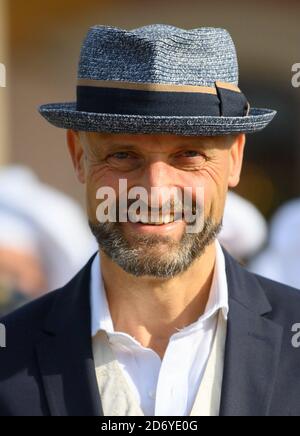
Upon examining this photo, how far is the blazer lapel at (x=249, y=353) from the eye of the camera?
8.93 ft

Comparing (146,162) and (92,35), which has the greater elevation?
(92,35)

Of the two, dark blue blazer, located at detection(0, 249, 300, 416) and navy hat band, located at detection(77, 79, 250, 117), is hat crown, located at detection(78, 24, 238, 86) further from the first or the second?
dark blue blazer, located at detection(0, 249, 300, 416)

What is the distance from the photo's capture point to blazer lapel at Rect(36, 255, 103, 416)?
9.00 feet

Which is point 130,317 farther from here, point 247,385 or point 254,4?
point 254,4

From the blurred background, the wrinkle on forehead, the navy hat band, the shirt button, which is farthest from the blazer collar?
the blurred background

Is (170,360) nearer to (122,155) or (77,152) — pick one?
(122,155)

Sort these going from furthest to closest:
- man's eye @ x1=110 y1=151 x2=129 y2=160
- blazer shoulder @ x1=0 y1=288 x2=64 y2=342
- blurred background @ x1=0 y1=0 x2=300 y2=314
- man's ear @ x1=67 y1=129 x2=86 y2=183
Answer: blurred background @ x1=0 y1=0 x2=300 y2=314 → man's ear @ x1=67 y1=129 x2=86 y2=183 → blazer shoulder @ x1=0 y1=288 x2=64 y2=342 → man's eye @ x1=110 y1=151 x2=129 y2=160

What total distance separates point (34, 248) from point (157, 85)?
2.91m

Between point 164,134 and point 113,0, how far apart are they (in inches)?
246

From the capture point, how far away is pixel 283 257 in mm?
5867

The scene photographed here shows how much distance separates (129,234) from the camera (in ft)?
9.33

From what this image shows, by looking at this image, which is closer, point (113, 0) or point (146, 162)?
point (146, 162)

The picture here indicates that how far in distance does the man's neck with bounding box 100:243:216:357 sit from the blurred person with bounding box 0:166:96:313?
2.56m

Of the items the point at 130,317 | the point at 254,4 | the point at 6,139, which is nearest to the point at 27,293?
the point at 130,317
